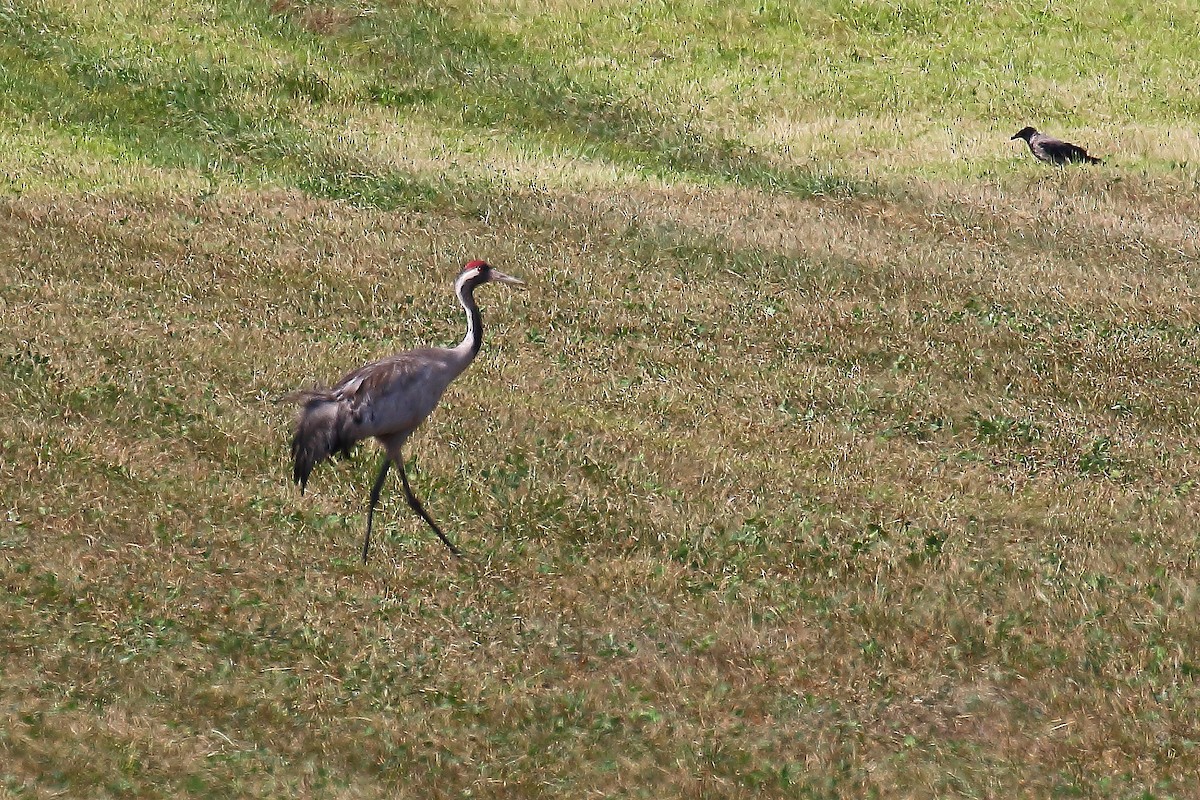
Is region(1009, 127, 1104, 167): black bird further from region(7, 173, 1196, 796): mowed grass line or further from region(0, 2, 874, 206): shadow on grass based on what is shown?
region(7, 173, 1196, 796): mowed grass line

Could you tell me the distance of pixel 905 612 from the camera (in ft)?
33.1

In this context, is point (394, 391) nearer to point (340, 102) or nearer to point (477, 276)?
point (477, 276)

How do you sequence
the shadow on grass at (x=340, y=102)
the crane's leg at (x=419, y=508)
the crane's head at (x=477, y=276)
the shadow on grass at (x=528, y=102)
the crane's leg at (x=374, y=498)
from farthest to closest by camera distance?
the shadow on grass at (x=528, y=102) → the shadow on grass at (x=340, y=102) → the crane's head at (x=477, y=276) → the crane's leg at (x=419, y=508) → the crane's leg at (x=374, y=498)

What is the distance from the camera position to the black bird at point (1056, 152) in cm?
2655

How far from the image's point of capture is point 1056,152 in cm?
2655

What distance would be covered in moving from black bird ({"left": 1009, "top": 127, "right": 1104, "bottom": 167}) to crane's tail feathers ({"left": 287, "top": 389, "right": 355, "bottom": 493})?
18568mm

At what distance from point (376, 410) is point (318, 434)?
46cm

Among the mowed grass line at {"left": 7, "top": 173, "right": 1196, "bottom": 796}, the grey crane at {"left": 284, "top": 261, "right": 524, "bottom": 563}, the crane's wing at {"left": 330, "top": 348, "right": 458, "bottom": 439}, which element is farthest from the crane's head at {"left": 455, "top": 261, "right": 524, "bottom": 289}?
the mowed grass line at {"left": 7, "top": 173, "right": 1196, "bottom": 796}

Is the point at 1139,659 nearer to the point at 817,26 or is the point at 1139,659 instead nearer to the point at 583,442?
the point at 583,442

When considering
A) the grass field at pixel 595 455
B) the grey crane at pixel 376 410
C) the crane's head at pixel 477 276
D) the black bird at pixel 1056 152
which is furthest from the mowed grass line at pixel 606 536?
the black bird at pixel 1056 152

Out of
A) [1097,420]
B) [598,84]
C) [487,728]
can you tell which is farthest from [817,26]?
[487,728]

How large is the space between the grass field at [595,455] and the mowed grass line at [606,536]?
40 mm

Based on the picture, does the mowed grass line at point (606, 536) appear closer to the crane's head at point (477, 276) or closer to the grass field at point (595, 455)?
the grass field at point (595, 455)

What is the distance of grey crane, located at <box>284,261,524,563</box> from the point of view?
1114cm
